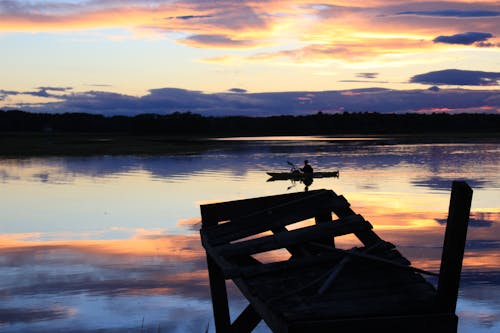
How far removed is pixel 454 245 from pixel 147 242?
14.2 m

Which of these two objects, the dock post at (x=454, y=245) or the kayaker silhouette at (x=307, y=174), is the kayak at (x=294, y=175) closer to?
the kayaker silhouette at (x=307, y=174)

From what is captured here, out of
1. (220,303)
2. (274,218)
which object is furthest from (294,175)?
(274,218)

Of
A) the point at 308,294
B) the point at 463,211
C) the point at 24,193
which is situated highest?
the point at 463,211

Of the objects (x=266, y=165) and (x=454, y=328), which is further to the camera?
(x=266, y=165)

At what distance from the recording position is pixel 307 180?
150 feet

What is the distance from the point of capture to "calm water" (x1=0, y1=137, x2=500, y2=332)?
12188 mm

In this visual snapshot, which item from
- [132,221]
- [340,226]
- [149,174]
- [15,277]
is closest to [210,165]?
[149,174]

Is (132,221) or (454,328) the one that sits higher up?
(454,328)

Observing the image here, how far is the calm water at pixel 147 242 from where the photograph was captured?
40.0 ft

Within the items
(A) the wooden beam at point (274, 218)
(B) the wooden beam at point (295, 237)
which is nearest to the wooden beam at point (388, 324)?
(B) the wooden beam at point (295, 237)

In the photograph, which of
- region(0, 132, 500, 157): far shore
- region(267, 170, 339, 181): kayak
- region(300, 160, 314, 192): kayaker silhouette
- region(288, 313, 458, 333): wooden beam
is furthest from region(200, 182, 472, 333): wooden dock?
region(0, 132, 500, 157): far shore

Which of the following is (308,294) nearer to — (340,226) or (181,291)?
(340,226)

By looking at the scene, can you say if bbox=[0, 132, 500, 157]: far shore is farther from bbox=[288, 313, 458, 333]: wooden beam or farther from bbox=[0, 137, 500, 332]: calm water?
bbox=[288, 313, 458, 333]: wooden beam

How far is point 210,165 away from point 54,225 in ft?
112
